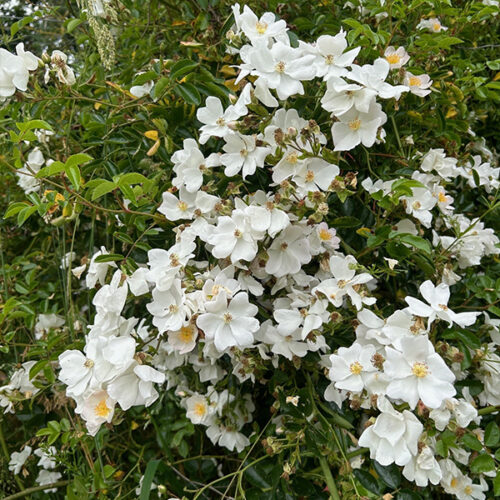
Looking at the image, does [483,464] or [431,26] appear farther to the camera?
[431,26]

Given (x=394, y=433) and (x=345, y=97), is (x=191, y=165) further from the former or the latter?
(x=394, y=433)

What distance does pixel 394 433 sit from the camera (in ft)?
2.60

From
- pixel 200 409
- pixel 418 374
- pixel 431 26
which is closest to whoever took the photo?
pixel 418 374

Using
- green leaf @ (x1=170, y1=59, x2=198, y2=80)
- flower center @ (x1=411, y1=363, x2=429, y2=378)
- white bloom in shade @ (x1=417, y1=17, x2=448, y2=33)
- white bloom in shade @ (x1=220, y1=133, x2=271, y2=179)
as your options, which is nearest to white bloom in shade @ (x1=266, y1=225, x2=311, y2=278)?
white bloom in shade @ (x1=220, y1=133, x2=271, y2=179)

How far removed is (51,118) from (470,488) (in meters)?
1.28

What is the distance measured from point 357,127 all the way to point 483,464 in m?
0.59

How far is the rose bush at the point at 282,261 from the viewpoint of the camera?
864 mm

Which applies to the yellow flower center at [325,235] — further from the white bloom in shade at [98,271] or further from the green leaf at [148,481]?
the green leaf at [148,481]

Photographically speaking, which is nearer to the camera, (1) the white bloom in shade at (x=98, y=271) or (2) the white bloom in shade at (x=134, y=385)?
(2) the white bloom in shade at (x=134, y=385)

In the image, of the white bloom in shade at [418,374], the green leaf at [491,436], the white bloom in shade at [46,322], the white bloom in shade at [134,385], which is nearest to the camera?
the white bloom in shade at [418,374]

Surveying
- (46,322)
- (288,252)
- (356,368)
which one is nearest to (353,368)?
(356,368)

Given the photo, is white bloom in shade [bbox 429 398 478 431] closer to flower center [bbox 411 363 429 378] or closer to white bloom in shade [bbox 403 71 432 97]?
flower center [bbox 411 363 429 378]

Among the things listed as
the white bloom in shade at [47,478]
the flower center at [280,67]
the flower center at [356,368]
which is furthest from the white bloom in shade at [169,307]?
the white bloom in shade at [47,478]

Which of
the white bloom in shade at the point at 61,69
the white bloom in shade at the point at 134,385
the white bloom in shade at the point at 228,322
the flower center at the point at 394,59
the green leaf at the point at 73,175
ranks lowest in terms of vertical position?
the white bloom in shade at the point at 134,385
